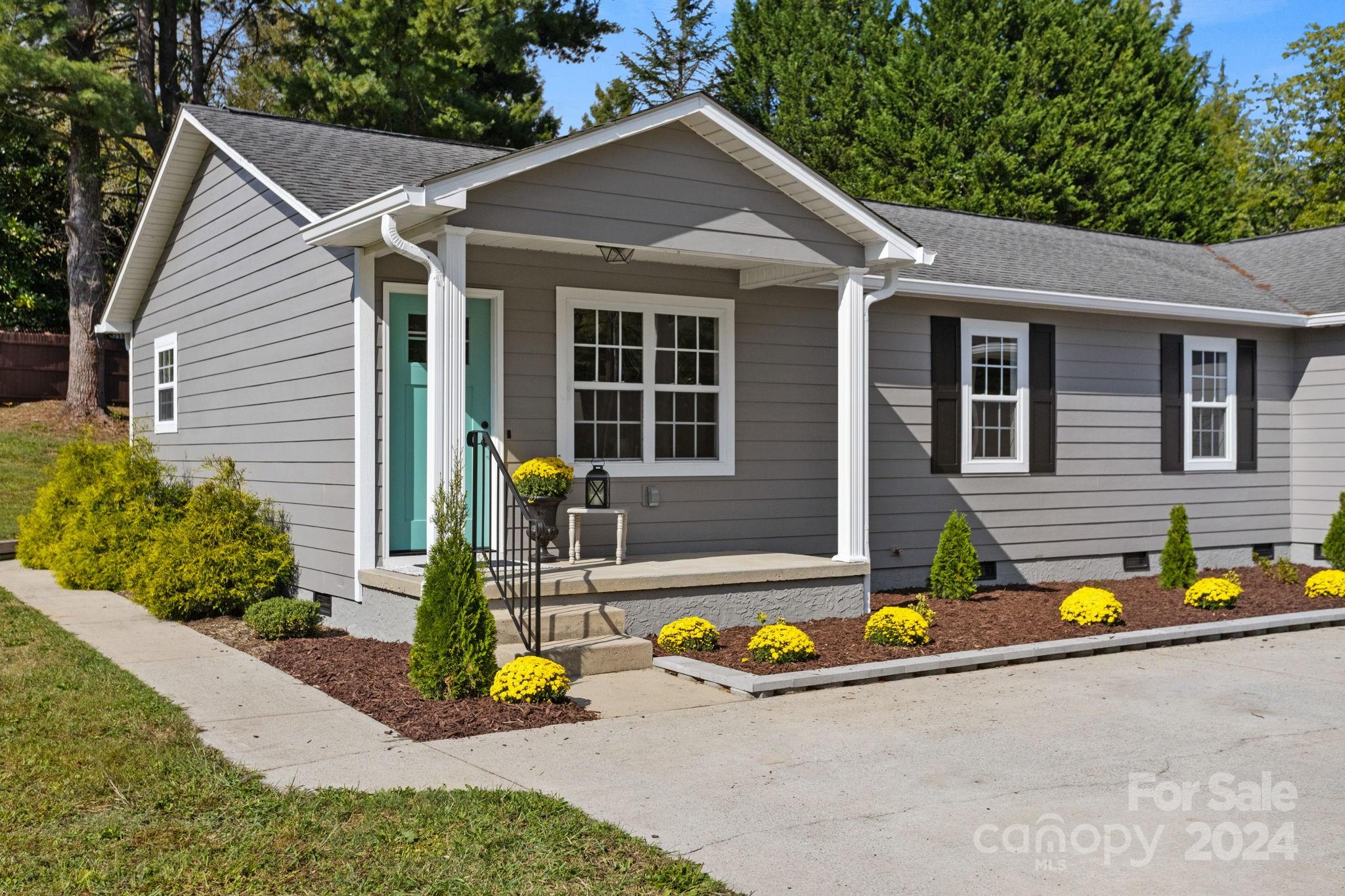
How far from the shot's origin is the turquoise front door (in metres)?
8.84

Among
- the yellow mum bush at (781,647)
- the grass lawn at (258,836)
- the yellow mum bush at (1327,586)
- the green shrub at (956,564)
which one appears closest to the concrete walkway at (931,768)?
the grass lawn at (258,836)

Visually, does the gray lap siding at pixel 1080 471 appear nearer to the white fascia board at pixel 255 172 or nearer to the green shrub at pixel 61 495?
the white fascia board at pixel 255 172

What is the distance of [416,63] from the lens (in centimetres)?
2230

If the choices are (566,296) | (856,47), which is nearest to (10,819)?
(566,296)

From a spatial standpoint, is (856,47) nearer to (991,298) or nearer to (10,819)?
(991,298)

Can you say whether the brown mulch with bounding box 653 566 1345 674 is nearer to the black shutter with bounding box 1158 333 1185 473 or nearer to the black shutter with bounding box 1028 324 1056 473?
the black shutter with bounding box 1028 324 1056 473

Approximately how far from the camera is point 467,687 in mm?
6598

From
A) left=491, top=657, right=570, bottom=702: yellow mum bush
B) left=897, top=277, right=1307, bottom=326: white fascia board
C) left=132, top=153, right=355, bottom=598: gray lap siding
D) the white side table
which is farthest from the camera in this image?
left=897, top=277, right=1307, bottom=326: white fascia board

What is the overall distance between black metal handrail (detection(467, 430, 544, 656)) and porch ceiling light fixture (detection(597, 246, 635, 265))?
1.75 metres

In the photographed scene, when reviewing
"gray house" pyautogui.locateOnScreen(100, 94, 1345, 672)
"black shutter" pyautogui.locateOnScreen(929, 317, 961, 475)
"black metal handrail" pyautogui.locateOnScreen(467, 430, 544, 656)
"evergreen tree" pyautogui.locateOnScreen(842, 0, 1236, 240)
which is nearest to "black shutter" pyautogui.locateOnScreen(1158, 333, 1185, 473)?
"gray house" pyautogui.locateOnScreen(100, 94, 1345, 672)

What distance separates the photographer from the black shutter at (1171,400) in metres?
12.9

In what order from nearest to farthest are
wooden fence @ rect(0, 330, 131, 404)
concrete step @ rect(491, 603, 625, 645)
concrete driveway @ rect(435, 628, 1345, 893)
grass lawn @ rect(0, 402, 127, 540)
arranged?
concrete driveway @ rect(435, 628, 1345, 893)
concrete step @ rect(491, 603, 625, 645)
grass lawn @ rect(0, 402, 127, 540)
wooden fence @ rect(0, 330, 131, 404)

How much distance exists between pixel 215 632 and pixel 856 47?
2274 cm

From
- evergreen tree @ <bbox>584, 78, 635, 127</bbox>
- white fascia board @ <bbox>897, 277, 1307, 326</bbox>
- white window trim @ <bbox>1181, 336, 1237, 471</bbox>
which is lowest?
white window trim @ <bbox>1181, 336, 1237, 471</bbox>
